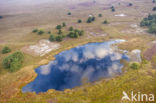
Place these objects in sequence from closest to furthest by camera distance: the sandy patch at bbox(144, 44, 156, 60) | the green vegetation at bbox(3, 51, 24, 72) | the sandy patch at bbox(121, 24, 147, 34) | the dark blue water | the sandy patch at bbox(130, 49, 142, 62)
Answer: the dark blue water, the green vegetation at bbox(3, 51, 24, 72), the sandy patch at bbox(130, 49, 142, 62), the sandy patch at bbox(144, 44, 156, 60), the sandy patch at bbox(121, 24, 147, 34)

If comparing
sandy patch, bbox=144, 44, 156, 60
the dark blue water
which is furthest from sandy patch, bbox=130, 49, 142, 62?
the dark blue water

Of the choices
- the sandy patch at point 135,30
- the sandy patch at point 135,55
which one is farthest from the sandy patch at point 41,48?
the sandy patch at point 135,30

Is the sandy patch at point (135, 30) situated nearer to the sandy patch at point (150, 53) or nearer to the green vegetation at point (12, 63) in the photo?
the sandy patch at point (150, 53)

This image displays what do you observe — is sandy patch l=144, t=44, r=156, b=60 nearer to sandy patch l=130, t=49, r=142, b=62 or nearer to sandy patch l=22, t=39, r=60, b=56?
sandy patch l=130, t=49, r=142, b=62

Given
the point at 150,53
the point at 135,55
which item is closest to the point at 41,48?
the point at 135,55

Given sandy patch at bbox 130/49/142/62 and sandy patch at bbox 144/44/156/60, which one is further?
sandy patch at bbox 144/44/156/60

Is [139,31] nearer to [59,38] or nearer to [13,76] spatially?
[59,38]

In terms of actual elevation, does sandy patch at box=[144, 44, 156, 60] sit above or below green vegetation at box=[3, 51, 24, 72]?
below
